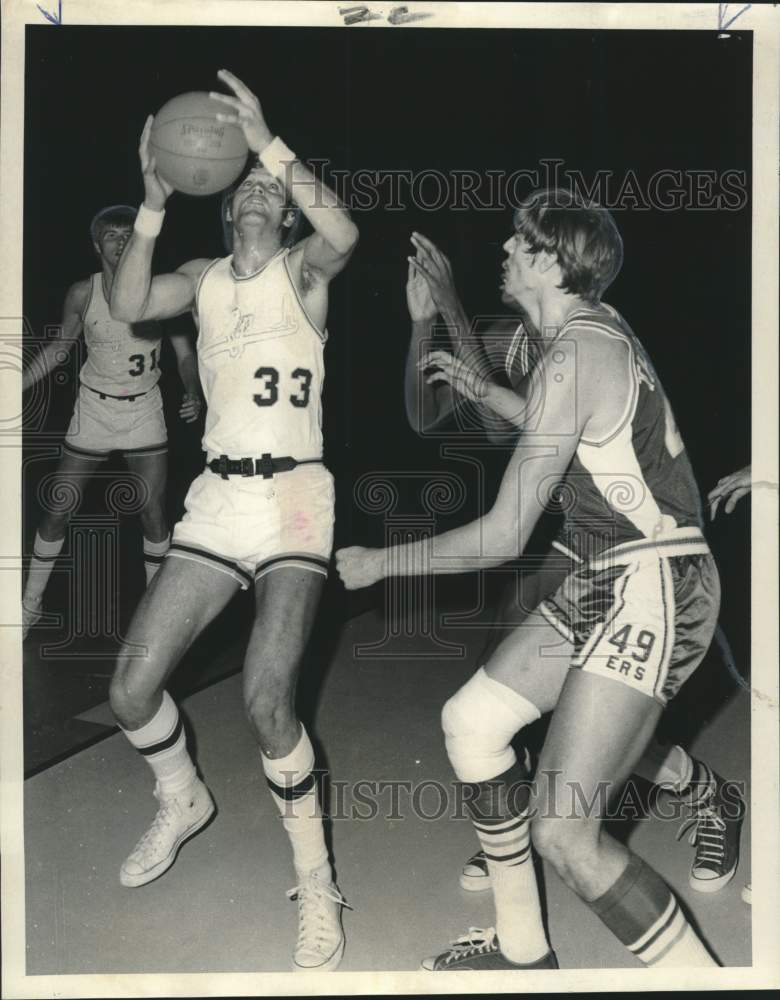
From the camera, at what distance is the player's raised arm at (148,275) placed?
3398mm

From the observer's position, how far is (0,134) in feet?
11.5

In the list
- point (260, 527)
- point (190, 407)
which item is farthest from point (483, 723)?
point (190, 407)

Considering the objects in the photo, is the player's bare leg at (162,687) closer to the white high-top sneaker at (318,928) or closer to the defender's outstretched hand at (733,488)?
the white high-top sneaker at (318,928)

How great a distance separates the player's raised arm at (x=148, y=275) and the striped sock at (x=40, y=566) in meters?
0.84

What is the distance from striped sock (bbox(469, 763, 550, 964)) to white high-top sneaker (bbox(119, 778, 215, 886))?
97 centimetres

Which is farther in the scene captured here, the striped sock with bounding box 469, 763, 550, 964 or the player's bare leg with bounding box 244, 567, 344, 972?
the player's bare leg with bounding box 244, 567, 344, 972

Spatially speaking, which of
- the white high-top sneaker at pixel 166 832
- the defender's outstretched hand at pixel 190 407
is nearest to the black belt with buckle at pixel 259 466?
the defender's outstretched hand at pixel 190 407

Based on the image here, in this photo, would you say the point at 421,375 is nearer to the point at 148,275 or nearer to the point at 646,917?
the point at 148,275

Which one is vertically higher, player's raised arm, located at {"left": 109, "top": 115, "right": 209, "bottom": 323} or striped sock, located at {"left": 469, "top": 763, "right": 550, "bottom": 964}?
player's raised arm, located at {"left": 109, "top": 115, "right": 209, "bottom": 323}

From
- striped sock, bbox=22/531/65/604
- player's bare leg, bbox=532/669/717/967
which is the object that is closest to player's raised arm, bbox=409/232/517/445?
player's bare leg, bbox=532/669/717/967

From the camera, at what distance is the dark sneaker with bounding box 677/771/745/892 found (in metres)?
3.75

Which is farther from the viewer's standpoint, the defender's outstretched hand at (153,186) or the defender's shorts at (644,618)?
the defender's outstretched hand at (153,186)

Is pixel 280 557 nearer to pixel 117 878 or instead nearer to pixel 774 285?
pixel 117 878

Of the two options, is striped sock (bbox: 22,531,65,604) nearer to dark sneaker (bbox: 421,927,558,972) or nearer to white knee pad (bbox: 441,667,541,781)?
white knee pad (bbox: 441,667,541,781)
